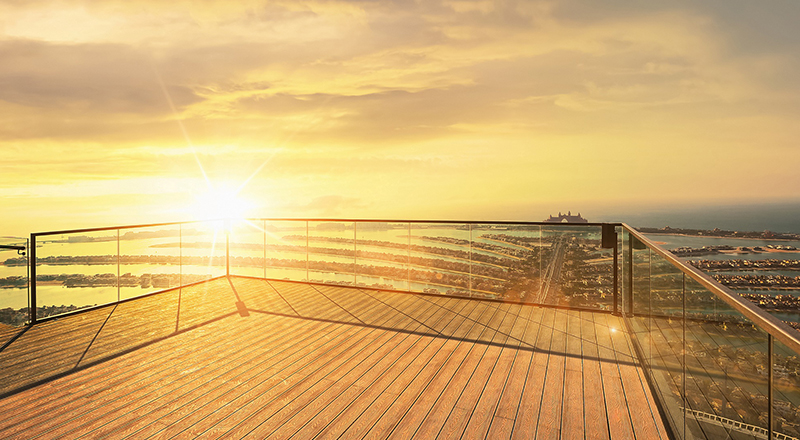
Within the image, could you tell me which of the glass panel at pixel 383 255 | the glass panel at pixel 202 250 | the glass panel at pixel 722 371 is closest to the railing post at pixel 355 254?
the glass panel at pixel 383 255

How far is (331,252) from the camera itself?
6.09 meters

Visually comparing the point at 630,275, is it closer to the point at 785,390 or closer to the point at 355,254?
the point at 785,390

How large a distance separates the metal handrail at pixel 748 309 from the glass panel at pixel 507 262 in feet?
8.92

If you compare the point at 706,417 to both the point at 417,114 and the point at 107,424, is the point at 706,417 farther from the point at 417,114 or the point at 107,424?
the point at 417,114

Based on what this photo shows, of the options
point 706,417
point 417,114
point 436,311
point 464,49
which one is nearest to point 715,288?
point 706,417

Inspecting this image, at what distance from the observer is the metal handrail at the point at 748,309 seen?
81cm

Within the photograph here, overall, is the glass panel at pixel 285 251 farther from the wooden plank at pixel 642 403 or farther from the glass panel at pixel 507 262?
the wooden plank at pixel 642 403

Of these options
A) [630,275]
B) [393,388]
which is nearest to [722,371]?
[393,388]

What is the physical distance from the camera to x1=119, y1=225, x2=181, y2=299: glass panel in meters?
5.05

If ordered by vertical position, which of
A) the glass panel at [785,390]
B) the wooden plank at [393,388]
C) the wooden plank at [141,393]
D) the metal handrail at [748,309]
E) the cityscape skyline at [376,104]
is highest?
the cityscape skyline at [376,104]

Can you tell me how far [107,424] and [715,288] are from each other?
3.29m

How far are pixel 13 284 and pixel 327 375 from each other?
464 centimetres

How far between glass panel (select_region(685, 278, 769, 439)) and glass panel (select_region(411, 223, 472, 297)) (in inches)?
A: 128

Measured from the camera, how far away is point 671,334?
7.04 ft
